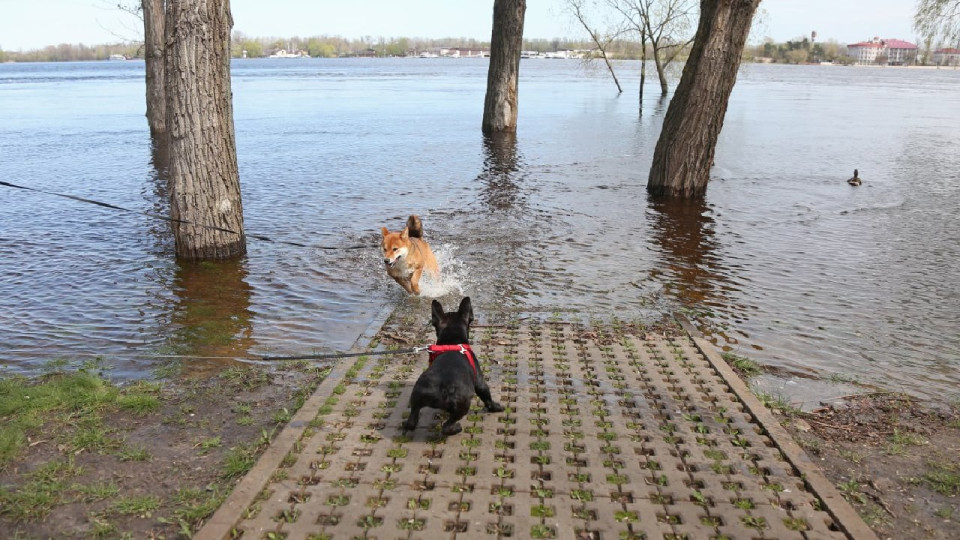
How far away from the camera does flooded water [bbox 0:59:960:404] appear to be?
7391mm

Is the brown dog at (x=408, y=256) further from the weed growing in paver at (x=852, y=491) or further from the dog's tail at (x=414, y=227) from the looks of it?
the weed growing in paver at (x=852, y=491)

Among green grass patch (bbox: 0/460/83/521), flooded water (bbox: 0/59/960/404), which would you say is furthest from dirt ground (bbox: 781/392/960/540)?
green grass patch (bbox: 0/460/83/521)

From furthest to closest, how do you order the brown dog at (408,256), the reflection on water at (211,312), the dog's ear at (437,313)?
the brown dog at (408,256), the reflection on water at (211,312), the dog's ear at (437,313)

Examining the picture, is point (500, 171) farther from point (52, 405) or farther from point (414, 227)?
point (52, 405)

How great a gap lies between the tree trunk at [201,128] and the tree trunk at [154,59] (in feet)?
40.1

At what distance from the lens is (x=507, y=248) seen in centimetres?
1131

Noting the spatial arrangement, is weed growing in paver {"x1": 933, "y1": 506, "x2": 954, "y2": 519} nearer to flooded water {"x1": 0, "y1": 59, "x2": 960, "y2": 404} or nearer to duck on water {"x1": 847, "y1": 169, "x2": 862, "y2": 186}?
flooded water {"x1": 0, "y1": 59, "x2": 960, "y2": 404}

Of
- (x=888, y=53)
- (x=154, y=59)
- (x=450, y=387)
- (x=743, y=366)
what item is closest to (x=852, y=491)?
(x=743, y=366)

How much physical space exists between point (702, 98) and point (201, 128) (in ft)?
32.1

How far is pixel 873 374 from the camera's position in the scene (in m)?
6.50

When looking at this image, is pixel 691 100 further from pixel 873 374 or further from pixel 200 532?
pixel 200 532

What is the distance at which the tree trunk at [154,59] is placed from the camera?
21.3m

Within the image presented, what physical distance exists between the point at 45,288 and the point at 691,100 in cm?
1203

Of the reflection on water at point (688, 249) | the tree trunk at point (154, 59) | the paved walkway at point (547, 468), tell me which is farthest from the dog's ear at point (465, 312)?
the tree trunk at point (154, 59)
